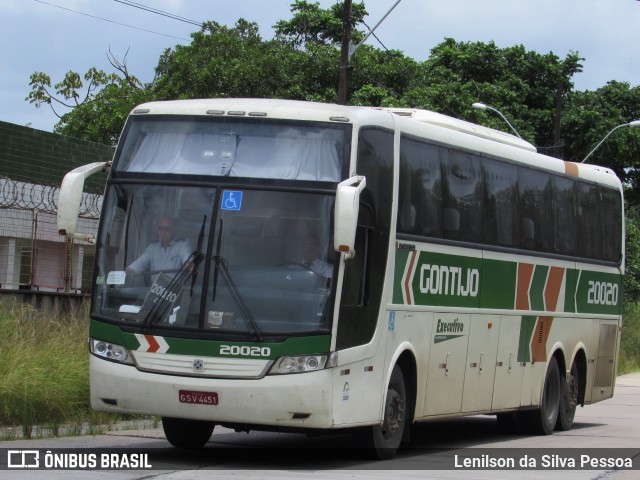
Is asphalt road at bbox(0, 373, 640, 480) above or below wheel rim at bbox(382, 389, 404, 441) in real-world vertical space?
below

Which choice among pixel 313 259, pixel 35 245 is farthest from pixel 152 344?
pixel 35 245

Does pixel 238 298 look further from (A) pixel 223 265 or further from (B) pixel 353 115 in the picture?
(B) pixel 353 115

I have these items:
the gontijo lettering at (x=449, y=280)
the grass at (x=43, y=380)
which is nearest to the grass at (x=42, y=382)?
the grass at (x=43, y=380)

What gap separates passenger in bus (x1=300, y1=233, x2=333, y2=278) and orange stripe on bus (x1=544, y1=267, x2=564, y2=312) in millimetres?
6386

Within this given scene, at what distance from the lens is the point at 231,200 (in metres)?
11.6

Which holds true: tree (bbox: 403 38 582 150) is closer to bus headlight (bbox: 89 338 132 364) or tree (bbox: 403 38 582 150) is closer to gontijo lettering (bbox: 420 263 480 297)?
gontijo lettering (bbox: 420 263 480 297)

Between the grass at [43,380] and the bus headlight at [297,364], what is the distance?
3664 mm

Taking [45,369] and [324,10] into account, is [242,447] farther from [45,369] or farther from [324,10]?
[324,10]

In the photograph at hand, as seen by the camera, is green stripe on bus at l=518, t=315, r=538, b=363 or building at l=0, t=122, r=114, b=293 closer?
green stripe on bus at l=518, t=315, r=538, b=363

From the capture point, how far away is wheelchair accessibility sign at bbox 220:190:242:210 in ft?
37.9

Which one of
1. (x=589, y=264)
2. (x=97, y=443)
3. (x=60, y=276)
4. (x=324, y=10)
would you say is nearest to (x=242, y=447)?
(x=97, y=443)

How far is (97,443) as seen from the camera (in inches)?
522

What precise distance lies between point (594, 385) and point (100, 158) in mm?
15645

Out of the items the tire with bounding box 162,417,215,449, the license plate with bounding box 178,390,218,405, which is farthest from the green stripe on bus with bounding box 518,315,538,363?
the license plate with bounding box 178,390,218,405
